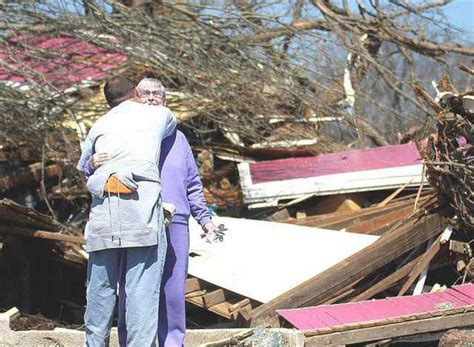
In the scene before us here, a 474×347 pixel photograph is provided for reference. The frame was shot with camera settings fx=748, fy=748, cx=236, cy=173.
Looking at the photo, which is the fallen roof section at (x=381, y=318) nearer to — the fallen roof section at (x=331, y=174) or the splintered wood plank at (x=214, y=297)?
the splintered wood plank at (x=214, y=297)

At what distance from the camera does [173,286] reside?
3.69 m

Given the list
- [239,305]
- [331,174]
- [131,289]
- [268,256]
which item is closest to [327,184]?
[331,174]

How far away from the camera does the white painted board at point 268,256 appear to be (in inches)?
213

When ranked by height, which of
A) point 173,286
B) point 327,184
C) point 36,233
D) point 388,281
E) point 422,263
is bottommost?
point 388,281

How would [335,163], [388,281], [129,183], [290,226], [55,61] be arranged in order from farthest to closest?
[55,61] → [335,163] → [290,226] → [388,281] → [129,183]

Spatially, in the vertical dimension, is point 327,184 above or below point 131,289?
above

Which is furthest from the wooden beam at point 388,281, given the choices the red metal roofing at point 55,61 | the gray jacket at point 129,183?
the red metal roofing at point 55,61

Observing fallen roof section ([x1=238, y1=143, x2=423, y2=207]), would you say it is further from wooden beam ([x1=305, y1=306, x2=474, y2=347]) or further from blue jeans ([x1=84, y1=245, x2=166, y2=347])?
blue jeans ([x1=84, y1=245, x2=166, y2=347])

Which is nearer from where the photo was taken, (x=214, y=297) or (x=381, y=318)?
(x=381, y=318)

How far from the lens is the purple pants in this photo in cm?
368

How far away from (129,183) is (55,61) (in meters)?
5.11

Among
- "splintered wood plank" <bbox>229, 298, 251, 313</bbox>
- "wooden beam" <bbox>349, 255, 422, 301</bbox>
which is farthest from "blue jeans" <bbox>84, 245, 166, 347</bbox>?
"wooden beam" <bbox>349, 255, 422, 301</bbox>

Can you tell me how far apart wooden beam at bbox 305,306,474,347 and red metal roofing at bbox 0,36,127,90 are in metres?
4.10

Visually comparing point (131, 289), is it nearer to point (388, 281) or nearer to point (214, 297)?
point (214, 297)
